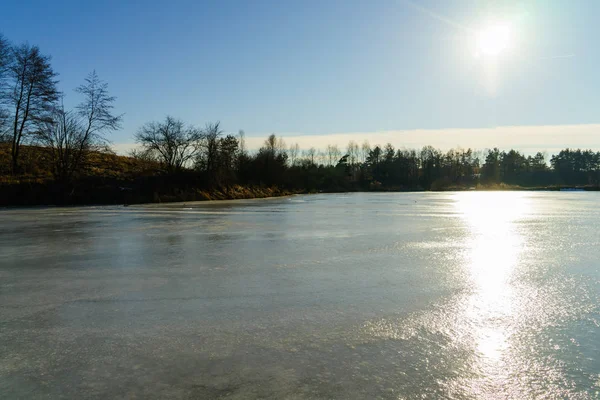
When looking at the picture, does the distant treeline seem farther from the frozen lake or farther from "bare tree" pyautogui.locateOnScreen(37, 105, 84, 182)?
the frozen lake

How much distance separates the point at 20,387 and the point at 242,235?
685 centimetres

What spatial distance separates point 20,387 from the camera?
2287 millimetres

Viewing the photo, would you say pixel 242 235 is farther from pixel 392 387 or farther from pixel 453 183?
pixel 453 183

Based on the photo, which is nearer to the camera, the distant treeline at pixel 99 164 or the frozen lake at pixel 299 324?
the frozen lake at pixel 299 324

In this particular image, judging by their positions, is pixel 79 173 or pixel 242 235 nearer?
pixel 242 235

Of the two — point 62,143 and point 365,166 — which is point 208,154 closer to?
point 62,143

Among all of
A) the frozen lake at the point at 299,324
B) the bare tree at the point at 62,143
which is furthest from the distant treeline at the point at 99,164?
the frozen lake at the point at 299,324

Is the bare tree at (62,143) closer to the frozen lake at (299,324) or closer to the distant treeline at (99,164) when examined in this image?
the distant treeline at (99,164)

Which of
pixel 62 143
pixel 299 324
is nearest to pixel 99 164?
pixel 62 143

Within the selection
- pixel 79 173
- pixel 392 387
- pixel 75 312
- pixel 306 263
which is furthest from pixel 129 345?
pixel 79 173

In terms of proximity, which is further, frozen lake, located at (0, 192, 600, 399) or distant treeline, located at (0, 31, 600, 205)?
distant treeline, located at (0, 31, 600, 205)

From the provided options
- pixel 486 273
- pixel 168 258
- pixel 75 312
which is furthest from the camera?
pixel 168 258

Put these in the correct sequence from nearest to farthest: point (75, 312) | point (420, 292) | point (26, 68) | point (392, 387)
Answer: point (392, 387) → point (75, 312) → point (420, 292) → point (26, 68)

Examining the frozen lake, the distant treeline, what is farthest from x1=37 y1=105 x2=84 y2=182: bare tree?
the frozen lake
